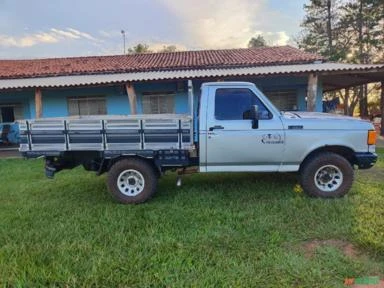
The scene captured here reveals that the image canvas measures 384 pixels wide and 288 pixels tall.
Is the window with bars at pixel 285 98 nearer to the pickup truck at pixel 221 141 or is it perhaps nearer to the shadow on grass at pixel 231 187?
the shadow on grass at pixel 231 187

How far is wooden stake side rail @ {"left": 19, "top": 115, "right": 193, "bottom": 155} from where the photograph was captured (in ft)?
16.9

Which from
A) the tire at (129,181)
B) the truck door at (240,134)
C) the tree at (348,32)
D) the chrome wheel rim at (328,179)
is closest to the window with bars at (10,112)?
the tire at (129,181)

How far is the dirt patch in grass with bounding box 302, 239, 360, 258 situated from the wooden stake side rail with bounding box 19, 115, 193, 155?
7.59ft

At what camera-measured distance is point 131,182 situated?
5391 mm

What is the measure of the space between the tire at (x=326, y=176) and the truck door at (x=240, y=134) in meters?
0.51

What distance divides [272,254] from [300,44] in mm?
31579

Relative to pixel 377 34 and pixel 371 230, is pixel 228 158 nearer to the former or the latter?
pixel 371 230

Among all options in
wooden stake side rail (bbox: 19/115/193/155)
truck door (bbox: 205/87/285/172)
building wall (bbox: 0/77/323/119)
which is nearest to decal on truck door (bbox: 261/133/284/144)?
truck door (bbox: 205/87/285/172)

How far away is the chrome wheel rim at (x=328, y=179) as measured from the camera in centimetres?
529

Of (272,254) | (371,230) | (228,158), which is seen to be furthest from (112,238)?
(371,230)

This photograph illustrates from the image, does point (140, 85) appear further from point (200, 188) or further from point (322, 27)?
point (322, 27)

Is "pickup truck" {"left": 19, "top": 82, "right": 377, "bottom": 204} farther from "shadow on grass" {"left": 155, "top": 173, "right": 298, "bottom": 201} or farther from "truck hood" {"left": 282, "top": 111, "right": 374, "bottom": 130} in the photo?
"shadow on grass" {"left": 155, "top": 173, "right": 298, "bottom": 201}

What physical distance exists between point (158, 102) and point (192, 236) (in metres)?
11.1

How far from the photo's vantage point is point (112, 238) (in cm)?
392
